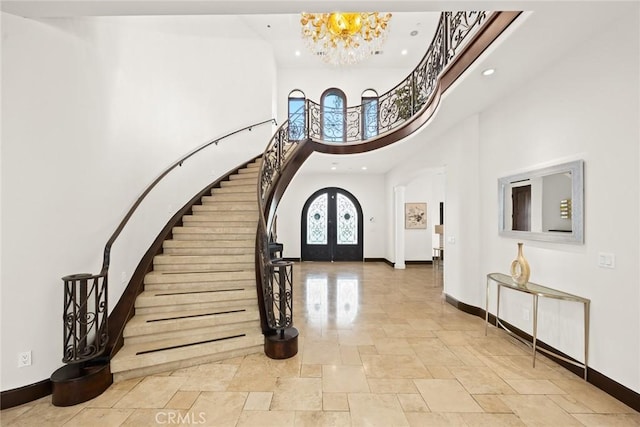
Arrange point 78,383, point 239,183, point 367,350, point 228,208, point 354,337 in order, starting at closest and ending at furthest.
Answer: point 78,383, point 367,350, point 354,337, point 228,208, point 239,183

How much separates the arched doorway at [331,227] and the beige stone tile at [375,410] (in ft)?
25.4

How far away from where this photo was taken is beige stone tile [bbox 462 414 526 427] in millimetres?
2197

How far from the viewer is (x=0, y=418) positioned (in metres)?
2.28

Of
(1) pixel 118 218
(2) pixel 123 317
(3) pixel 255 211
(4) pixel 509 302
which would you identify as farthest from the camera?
(3) pixel 255 211

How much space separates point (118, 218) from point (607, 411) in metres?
5.24

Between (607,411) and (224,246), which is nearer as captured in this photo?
(607,411)

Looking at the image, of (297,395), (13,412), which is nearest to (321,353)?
(297,395)

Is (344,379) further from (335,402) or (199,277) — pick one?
(199,277)

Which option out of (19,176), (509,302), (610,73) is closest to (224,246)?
(19,176)

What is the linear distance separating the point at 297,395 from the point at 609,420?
98.0 inches

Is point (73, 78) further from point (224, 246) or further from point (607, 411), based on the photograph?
point (607, 411)

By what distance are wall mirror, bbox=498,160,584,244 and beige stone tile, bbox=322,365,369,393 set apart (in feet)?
8.42

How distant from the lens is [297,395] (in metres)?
2.56

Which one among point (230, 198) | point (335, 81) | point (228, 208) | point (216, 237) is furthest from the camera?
point (335, 81)
